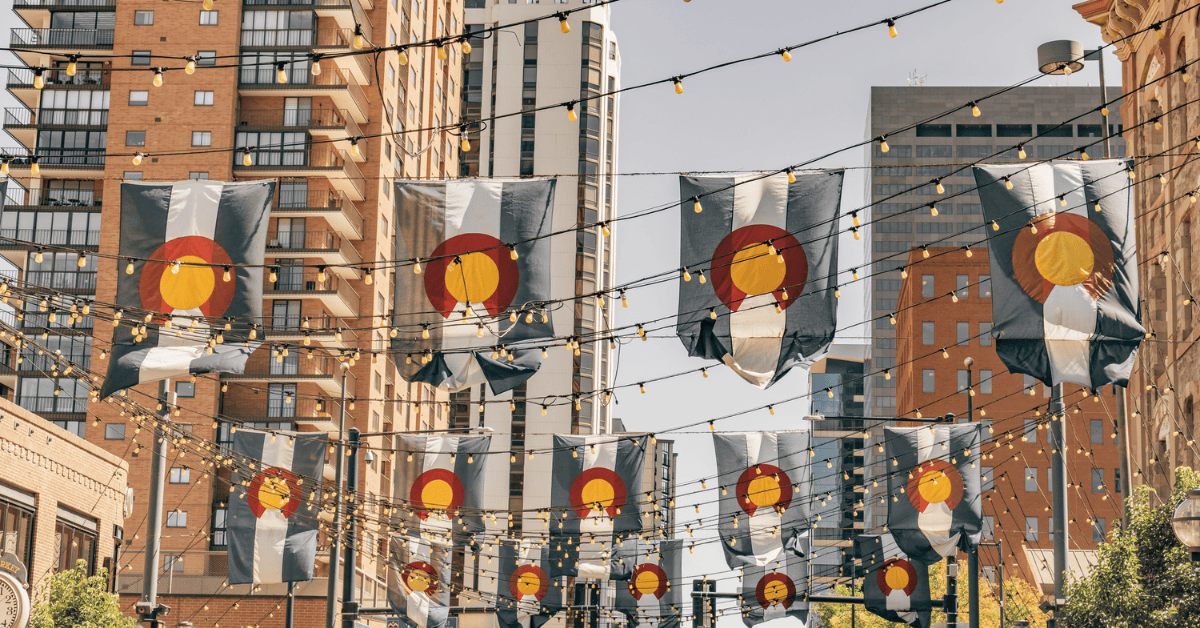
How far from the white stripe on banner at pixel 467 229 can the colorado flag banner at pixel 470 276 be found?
0.02 m

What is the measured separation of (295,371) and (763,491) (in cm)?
4034

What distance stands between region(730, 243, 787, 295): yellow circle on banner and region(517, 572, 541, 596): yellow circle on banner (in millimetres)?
23612

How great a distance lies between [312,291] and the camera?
70.7 metres

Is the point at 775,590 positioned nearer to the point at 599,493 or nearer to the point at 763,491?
the point at 763,491

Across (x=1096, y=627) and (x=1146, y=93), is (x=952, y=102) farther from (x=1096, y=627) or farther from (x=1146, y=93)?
(x=1096, y=627)

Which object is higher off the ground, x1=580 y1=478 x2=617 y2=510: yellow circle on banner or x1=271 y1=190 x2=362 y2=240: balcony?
x1=271 y1=190 x2=362 y2=240: balcony

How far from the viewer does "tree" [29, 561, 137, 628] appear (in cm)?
2802

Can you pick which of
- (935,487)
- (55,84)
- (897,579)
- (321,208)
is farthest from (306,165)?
(935,487)

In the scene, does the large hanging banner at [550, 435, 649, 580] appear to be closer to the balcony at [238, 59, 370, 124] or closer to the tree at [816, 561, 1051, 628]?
the tree at [816, 561, 1051, 628]

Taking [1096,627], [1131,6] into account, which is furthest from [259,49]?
[1096,627]

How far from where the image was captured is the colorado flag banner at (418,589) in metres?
36.0

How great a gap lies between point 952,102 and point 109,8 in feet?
459

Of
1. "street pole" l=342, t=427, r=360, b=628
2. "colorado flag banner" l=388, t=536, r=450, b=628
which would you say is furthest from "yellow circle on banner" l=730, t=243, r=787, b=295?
"colorado flag banner" l=388, t=536, r=450, b=628

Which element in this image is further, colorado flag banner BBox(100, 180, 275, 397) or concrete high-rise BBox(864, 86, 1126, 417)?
concrete high-rise BBox(864, 86, 1126, 417)
